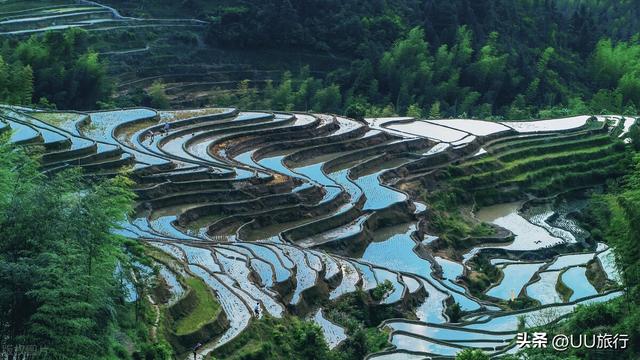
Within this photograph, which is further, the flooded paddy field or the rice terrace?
the flooded paddy field

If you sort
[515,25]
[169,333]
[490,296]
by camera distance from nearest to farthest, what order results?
1. [169,333]
2. [490,296]
3. [515,25]

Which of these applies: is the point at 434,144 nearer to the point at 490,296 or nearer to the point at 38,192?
the point at 490,296

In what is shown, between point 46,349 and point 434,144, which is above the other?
point 46,349

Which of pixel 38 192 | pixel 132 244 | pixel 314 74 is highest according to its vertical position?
pixel 38 192

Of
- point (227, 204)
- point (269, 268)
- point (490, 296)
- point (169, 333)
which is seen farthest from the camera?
point (227, 204)

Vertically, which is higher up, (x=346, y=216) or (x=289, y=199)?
(x=289, y=199)

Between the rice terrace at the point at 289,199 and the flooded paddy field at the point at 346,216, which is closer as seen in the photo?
the rice terrace at the point at 289,199

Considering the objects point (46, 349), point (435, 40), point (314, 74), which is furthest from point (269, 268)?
point (435, 40)

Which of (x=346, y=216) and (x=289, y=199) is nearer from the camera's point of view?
(x=346, y=216)
